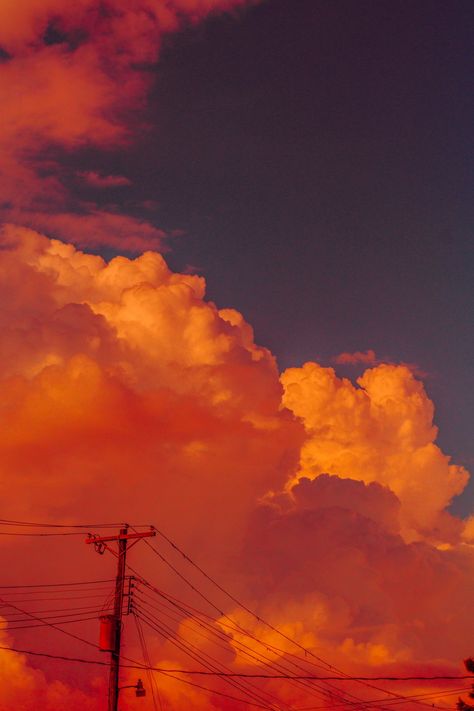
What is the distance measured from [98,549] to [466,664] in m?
35.4

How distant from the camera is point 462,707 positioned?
241 ft

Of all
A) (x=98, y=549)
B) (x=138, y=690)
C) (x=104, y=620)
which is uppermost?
(x=98, y=549)

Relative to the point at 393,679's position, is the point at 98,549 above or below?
above

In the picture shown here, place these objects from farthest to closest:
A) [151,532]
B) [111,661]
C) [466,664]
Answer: [466,664] < [151,532] < [111,661]

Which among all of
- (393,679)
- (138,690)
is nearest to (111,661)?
(138,690)

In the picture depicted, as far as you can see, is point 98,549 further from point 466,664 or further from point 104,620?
point 466,664

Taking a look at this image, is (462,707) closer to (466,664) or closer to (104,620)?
(466,664)

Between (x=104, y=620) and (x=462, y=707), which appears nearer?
(x=104, y=620)

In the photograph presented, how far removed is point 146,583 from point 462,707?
116ft

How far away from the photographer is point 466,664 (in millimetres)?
71938

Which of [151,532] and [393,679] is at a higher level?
[151,532]

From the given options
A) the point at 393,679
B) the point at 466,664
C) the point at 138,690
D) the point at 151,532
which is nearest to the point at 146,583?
the point at 151,532

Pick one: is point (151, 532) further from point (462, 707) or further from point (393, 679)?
point (462, 707)

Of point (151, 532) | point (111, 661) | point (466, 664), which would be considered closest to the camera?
point (111, 661)
